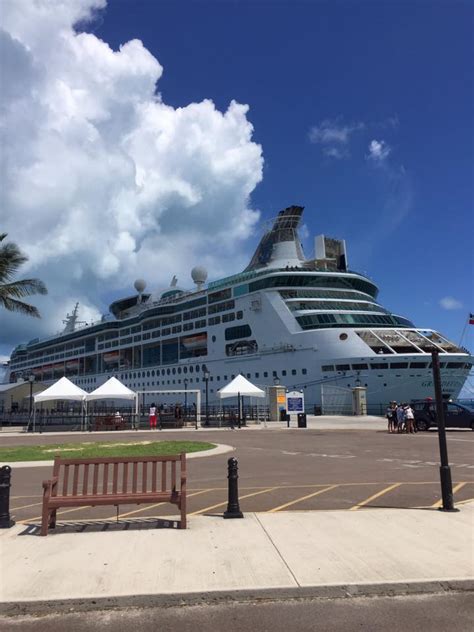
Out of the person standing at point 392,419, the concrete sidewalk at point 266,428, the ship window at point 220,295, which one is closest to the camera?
the person standing at point 392,419

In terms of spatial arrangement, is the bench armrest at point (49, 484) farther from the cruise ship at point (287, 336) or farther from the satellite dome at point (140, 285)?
the satellite dome at point (140, 285)

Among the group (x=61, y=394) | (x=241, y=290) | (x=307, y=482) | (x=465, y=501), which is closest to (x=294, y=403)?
(x=61, y=394)

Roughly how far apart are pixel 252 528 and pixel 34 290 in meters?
24.4

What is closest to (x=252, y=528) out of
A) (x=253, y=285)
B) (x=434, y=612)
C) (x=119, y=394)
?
(x=434, y=612)

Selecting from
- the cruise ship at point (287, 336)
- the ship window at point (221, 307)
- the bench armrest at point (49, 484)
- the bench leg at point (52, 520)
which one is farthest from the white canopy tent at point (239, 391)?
the bench armrest at point (49, 484)

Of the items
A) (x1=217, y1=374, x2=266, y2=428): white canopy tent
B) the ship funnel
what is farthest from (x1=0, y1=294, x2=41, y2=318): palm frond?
the ship funnel

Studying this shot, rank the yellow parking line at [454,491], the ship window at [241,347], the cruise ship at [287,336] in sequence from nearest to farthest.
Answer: the yellow parking line at [454,491] < the cruise ship at [287,336] < the ship window at [241,347]

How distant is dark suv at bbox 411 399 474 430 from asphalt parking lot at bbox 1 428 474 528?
25.3 ft

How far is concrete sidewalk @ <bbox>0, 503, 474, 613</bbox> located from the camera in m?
4.50

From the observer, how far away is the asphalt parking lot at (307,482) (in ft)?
26.0

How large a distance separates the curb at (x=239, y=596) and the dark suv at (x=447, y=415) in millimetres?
21560

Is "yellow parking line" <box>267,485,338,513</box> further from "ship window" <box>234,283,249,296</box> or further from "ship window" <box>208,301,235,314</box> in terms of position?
"ship window" <box>208,301,235,314</box>

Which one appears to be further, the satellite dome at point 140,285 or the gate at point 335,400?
the satellite dome at point 140,285

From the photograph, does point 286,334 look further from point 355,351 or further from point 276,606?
point 276,606
